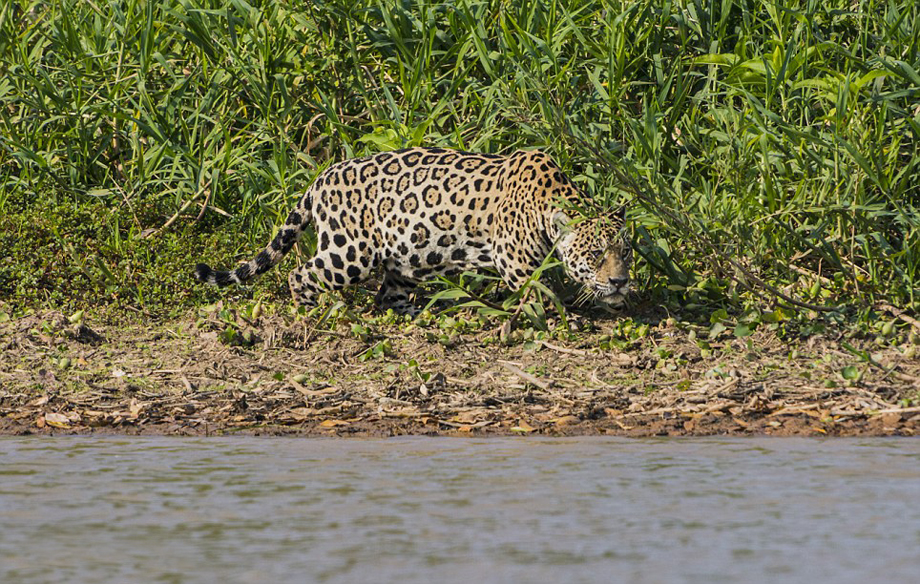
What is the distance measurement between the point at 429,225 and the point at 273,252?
0.92m

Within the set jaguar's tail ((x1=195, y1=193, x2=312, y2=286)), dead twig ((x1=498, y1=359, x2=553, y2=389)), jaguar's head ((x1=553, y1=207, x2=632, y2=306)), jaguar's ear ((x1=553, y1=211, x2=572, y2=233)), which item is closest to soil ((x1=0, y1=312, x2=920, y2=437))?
dead twig ((x1=498, y1=359, x2=553, y2=389))

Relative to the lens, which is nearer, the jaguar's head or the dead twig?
the dead twig

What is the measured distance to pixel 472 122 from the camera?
8.32 metres

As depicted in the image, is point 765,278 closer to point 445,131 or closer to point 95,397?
point 445,131

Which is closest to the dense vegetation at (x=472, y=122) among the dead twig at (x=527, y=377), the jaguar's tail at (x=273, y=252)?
the jaguar's tail at (x=273, y=252)

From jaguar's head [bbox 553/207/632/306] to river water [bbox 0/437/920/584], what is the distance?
1754 millimetres

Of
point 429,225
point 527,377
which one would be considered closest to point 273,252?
point 429,225

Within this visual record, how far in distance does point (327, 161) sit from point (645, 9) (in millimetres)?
2056

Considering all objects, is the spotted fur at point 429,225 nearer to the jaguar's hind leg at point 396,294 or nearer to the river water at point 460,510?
the jaguar's hind leg at point 396,294

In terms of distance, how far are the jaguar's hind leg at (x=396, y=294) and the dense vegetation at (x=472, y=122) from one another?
672 millimetres

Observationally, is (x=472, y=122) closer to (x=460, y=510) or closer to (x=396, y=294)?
(x=396, y=294)

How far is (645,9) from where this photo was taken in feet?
26.3

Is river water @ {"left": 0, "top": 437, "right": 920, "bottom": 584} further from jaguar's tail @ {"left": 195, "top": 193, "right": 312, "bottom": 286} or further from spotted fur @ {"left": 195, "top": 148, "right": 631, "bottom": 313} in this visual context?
jaguar's tail @ {"left": 195, "top": 193, "right": 312, "bottom": 286}

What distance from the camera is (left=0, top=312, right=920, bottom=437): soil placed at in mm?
5734
